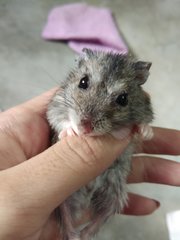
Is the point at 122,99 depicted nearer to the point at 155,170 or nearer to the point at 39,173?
the point at 39,173

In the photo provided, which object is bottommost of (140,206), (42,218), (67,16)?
(140,206)

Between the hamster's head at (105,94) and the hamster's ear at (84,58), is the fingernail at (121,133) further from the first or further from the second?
the hamster's ear at (84,58)

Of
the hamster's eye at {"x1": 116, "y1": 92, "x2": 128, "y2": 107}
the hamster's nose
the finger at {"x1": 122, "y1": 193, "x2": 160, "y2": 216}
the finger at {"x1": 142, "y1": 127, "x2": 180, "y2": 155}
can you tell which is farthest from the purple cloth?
the hamster's nose

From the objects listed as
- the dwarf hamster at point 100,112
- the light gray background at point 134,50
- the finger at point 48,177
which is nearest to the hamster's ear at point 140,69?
the dwarf hamster at point 100,112

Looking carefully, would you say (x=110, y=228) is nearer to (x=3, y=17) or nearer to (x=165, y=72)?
(x=165, y=72)

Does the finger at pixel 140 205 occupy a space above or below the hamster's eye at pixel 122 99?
below

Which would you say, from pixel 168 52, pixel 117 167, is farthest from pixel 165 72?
pixel 117 167
